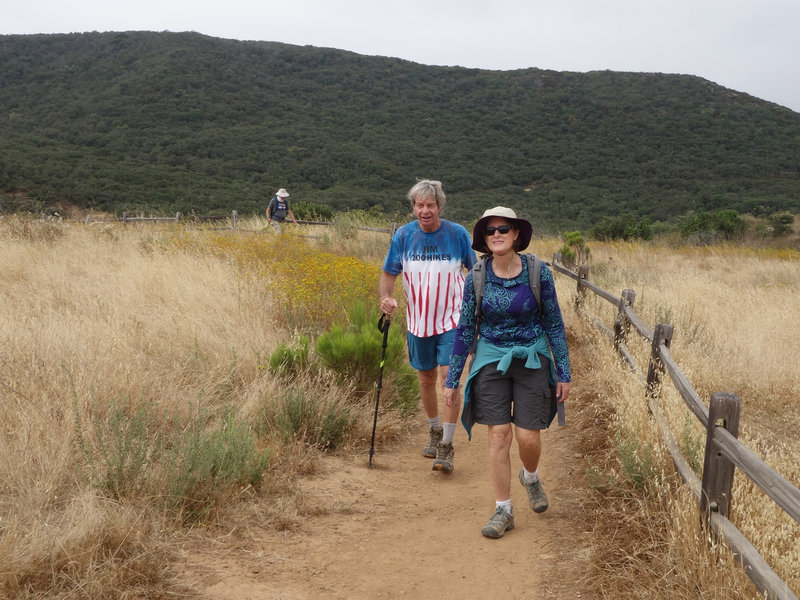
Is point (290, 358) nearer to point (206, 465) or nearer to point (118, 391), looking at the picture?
point (118, 391)

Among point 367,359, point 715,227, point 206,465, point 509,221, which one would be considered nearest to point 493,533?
point 206,465

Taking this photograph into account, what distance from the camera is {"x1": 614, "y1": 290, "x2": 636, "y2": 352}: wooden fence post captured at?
686 centimetres

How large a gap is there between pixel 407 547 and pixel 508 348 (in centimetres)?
125

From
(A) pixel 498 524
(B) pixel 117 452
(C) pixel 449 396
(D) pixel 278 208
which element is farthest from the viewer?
(D) pixel 278 208

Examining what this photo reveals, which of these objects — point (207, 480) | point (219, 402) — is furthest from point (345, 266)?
point (207, 480)

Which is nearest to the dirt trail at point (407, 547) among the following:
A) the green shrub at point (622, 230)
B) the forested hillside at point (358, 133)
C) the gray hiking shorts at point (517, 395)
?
the gray hiking shorts at point (517, 395)

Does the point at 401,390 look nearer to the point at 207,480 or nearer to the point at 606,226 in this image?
the point at 207,480

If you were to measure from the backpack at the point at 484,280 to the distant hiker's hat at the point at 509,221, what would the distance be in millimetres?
92

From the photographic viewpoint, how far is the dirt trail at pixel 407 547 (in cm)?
334

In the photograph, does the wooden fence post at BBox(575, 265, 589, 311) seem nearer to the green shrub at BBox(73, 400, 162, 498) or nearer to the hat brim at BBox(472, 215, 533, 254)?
the hat brim at BBox(472, 215, 533, 254)

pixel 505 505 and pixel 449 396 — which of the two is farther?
pixel 449 396

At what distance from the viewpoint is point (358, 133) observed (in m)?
51.8

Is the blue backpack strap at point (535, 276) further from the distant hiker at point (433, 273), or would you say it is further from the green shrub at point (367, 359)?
the green shrub at point (367, 359)

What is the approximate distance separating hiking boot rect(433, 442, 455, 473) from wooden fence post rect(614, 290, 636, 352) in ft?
9.00
